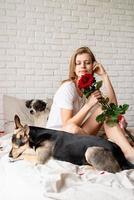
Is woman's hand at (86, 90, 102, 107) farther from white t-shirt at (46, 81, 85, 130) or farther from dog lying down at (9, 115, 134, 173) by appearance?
dog lying down at (9, 115, 134, 173)

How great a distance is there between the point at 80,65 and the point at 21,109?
686 millimetres

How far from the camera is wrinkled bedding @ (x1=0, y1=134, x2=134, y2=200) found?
1.26 m

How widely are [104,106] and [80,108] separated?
239 millimetres

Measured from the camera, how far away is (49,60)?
10.2ft

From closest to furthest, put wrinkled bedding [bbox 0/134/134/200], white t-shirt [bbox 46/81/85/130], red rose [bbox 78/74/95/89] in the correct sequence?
wrinkled bedding [bbox 0/134/134/200]
red rose [bbox 78/74/95/89]
white t-shirt [bbox 46/81/85/130]

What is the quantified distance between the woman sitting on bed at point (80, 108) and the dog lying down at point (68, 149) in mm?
168

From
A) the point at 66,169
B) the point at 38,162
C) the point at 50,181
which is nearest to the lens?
the point at 50,181

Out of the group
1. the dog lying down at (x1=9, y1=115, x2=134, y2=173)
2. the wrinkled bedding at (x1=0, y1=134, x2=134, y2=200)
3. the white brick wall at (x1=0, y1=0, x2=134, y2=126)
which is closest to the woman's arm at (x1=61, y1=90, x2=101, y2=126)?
the dog lying down at (x1=9, y1=115, x2=134, y2=173)

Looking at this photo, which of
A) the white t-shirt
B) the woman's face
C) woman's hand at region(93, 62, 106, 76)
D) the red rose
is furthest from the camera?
woman's hand at region(93, 62, 106, 76)

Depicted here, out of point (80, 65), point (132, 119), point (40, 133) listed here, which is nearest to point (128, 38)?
point (132, 119)

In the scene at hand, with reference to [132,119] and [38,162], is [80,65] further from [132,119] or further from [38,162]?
[132,119]

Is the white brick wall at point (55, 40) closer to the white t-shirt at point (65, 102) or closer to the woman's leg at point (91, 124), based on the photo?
the white t-shirt at point (65, 102)

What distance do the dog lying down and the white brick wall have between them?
4.23ft

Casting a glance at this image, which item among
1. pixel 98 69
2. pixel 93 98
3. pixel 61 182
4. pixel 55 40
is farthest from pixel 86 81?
pixel 55 40
